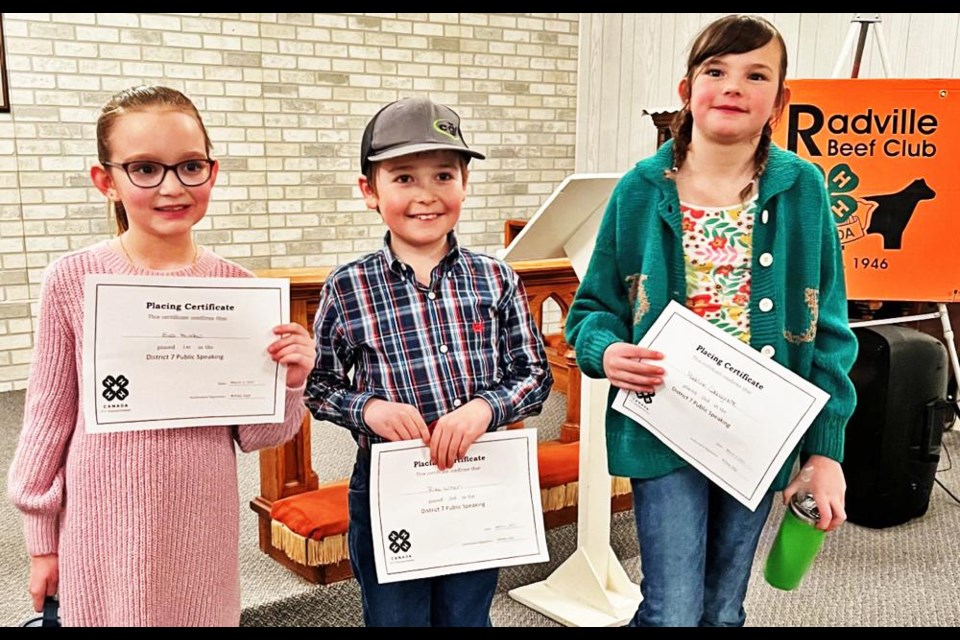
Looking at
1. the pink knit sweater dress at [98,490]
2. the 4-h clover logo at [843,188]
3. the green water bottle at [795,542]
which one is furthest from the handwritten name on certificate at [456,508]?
the 4-h clover logo at [843,188]

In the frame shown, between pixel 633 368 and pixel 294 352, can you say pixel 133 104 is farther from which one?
pixel 633 368

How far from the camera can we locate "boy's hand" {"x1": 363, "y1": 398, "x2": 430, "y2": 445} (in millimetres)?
1463

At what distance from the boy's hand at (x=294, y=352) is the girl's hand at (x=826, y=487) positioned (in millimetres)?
841

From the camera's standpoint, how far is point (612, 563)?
2486 millimetres

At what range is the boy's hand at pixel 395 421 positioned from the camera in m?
1.46

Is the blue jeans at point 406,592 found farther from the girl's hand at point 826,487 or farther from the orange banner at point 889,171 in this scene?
the orange banner at point 889,171

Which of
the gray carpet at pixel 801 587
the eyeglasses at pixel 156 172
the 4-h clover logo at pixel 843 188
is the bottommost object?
the gray carpet at pixel 801 587

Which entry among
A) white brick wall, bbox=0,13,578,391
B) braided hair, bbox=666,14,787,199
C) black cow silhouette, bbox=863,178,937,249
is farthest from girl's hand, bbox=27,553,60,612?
white brick wall, bbox=0,13,578,391

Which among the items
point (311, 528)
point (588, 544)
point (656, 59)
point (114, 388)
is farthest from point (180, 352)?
point (656, 59)

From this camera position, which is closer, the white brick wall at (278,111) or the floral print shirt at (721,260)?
the floral print shirt at (721,260)

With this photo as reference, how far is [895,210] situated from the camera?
320 cm

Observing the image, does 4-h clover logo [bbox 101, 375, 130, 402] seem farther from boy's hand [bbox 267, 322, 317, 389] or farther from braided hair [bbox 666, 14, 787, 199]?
braided hair [bbox 666, 14, 787, 199]

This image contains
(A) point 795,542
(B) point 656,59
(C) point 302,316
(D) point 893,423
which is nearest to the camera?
(A) point 795,542

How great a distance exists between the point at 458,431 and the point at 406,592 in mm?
308
